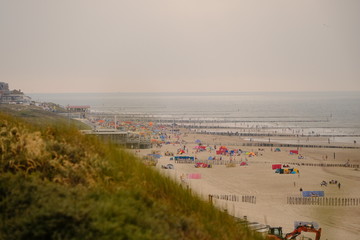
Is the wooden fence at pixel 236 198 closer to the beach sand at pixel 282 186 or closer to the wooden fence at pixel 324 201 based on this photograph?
the beach sand at pixel 282 186

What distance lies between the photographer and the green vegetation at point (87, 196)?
11.0 ft

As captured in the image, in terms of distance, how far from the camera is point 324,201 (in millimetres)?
19844

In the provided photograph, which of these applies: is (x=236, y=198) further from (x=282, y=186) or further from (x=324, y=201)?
(x=282, y=186)

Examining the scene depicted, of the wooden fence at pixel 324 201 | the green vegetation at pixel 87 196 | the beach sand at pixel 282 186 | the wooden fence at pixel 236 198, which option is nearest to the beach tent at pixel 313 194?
the beach sand at pixel 282 186

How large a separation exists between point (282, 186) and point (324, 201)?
3814 millimetres

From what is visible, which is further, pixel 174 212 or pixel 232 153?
pixel 232 153

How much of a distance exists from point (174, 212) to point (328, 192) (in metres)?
19.6

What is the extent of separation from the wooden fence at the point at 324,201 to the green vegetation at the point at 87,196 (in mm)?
14876

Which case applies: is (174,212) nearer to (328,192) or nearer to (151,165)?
(151,165)

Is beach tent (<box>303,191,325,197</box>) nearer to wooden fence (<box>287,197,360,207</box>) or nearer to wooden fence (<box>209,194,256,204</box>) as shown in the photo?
wooden fence (<box>287,197,360,207</box>)

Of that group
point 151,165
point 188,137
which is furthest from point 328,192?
point 188,137

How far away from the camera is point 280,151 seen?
131ft

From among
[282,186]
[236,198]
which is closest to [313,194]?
[282,186]

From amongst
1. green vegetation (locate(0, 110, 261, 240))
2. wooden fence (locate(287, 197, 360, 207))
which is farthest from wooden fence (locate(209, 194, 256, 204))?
green vegetation (locate(0, 110, 261, 240))
